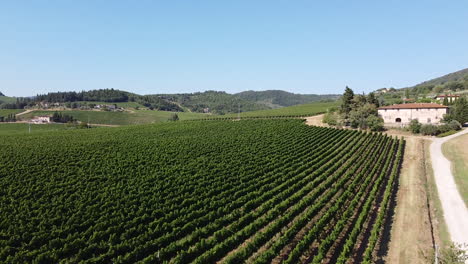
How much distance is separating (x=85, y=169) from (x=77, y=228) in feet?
42.0

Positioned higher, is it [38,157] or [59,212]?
[38,157]

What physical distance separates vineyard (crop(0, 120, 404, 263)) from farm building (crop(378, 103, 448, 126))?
37.8 m

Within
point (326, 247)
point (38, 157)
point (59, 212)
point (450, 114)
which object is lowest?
point (326, 247)

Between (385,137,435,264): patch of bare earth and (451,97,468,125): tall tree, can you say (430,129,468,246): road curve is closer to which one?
(385,137,435,264): patch of bare earth

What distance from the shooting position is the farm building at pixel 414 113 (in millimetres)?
70750

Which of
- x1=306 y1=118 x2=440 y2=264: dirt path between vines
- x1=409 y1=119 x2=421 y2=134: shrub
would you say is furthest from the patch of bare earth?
x1=409 y1=119 x2=421 y2=134: shrub

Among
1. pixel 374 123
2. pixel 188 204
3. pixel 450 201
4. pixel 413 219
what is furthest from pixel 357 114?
pixel 188 204

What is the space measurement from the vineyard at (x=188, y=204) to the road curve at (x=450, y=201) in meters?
4.49

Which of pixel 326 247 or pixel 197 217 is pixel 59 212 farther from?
pixel 326 247

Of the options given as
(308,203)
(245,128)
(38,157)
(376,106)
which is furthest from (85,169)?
(376,106)

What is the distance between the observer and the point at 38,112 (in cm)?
15062

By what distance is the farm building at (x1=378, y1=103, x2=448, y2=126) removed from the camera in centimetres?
7075

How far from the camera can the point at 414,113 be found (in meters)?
73.1

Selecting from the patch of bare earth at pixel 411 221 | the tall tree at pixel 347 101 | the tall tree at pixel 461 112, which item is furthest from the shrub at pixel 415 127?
the patch of bare earth at pixel 411 221
